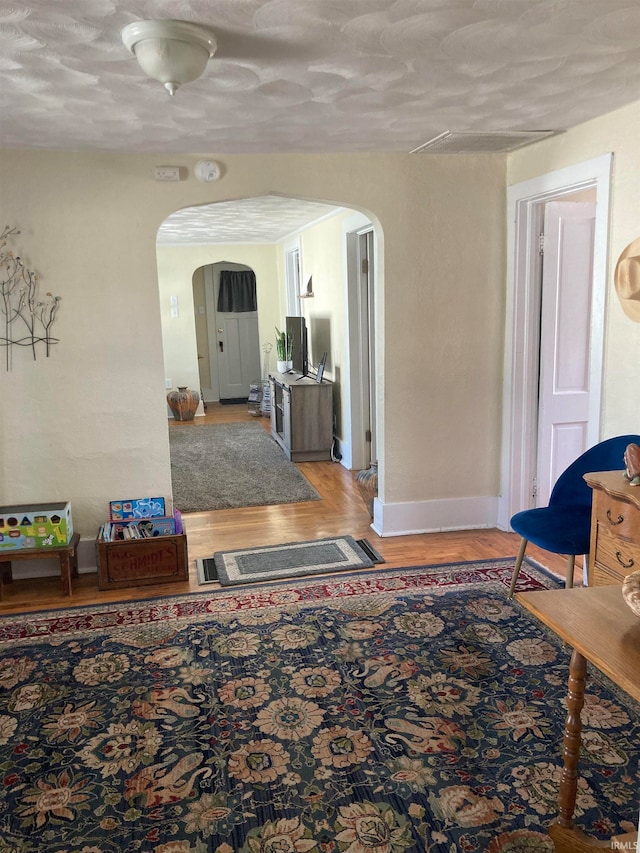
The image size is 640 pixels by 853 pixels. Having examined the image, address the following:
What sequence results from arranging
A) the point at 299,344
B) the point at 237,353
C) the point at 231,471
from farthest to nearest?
the point at 237,353, the point at 299,344, the point at 231,471

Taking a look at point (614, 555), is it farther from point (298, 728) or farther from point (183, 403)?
point (183, 403)

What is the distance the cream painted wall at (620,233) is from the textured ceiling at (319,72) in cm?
12

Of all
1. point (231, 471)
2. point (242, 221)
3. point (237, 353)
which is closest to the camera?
point (231, 471)

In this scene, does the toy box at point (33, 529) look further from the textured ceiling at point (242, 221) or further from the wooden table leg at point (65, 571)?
the textured ceiling at point (242, 221)

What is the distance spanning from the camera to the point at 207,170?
397cm

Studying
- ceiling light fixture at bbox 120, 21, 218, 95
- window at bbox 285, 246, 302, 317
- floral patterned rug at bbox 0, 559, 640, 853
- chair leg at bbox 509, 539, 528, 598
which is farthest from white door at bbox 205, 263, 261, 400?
ceiling light fixture at bbox 120, 21, 218, 95

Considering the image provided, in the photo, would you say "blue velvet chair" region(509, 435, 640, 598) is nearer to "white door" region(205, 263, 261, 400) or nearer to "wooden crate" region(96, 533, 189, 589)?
"wooden crate" region(96, 533, 189, 589)

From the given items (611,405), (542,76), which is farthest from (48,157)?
(611,405)

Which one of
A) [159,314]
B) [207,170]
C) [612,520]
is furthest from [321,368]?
[612,520]

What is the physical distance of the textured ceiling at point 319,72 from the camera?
6.75 ft

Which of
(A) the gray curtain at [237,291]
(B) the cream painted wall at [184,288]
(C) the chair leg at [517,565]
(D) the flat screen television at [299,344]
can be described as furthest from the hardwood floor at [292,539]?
(A) the gray curtain at [237,291]

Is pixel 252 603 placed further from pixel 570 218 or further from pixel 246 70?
pixel 570 218

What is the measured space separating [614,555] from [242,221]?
563 centimetres

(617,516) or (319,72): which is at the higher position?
(319,72)
